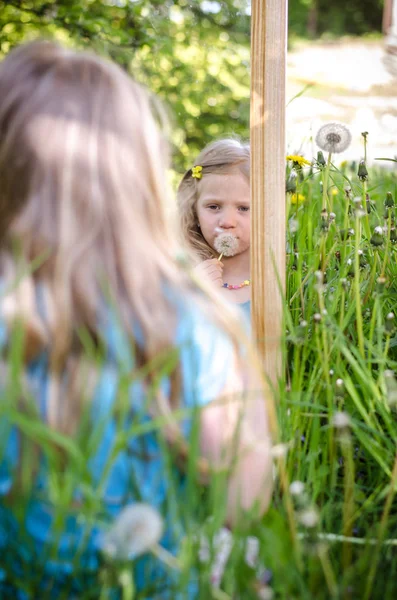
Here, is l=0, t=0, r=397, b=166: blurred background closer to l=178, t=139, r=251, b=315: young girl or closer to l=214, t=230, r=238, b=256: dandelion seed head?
l=178, t=139, r=251, b=315: young girl

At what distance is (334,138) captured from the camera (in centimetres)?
199

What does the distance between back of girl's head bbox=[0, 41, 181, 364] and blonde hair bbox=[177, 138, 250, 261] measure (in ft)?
4.90

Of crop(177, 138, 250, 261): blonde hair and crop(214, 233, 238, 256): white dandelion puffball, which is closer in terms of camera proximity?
crop(214, 233, 238, 256): white dandelion puffball

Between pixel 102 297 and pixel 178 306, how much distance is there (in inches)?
4.5

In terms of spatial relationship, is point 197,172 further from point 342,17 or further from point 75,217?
point 342,17

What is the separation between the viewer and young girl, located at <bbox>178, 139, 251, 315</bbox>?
2.45 meters

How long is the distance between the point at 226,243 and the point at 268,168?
0.90 m

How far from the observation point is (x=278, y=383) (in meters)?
1.46

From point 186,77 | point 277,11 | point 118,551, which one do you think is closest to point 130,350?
point 118,551

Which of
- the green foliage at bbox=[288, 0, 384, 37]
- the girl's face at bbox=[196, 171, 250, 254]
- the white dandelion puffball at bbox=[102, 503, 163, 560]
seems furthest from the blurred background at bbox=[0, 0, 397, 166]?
the green foliage at bbox=[288, 0, 384, 37]

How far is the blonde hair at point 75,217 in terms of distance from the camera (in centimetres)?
97

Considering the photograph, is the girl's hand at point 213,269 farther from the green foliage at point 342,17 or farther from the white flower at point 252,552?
the green foliage at point 342,17

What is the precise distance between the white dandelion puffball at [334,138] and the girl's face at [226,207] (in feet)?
1.60

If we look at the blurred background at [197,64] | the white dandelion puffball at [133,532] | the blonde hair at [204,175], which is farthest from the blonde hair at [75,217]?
the blonde hair at [204,175]
